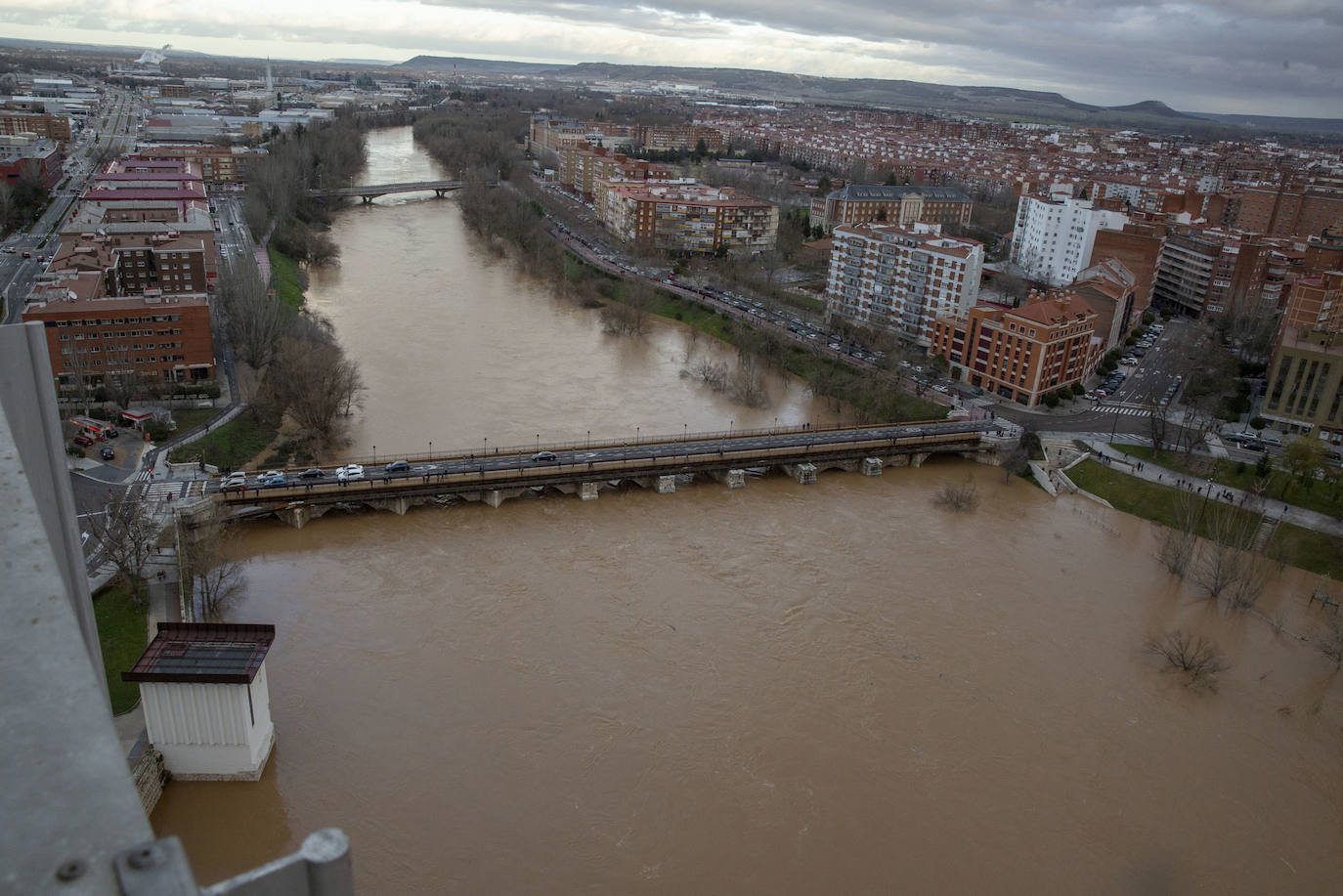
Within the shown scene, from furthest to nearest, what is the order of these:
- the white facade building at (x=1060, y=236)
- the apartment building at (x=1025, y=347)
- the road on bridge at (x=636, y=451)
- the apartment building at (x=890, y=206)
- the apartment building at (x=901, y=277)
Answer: the apartment building at (x=890, y=206)
the white facade building at (x=1060, y=236)
the apartment building at (x=901, y=277)
the apartment building at (x=1025, y=347)
the road on bridge at (x=636, y=451)

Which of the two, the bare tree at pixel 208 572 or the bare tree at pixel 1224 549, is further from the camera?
the bare tree at pixel 1224 549

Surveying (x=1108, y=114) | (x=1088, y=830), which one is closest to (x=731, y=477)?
(x=1088, y=830)

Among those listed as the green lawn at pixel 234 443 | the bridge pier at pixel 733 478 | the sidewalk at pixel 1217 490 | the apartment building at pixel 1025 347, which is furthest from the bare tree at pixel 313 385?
the sidewalk at pixel 1217 490

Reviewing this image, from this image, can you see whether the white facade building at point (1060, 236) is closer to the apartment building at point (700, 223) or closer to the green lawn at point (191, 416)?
the apartment building at point (700, 223)

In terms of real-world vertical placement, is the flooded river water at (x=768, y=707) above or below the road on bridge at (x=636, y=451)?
below

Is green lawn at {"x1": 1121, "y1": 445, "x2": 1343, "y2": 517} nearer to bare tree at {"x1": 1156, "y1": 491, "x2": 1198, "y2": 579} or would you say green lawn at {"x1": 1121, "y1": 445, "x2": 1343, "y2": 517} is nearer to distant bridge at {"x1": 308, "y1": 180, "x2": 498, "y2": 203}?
bare tree at {"x1": 1156, "y1": 491, "x2": 1198, "y2": 579}

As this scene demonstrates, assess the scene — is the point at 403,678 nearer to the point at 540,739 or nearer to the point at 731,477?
the point at 540,739

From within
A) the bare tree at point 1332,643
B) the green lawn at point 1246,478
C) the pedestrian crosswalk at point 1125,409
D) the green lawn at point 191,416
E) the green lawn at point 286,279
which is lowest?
the bare tree at point 1332,643

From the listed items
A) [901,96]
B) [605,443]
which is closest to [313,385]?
[605,443]

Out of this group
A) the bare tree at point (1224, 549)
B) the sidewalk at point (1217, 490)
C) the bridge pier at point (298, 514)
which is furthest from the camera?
the sidewalk at point (1217, 490)
